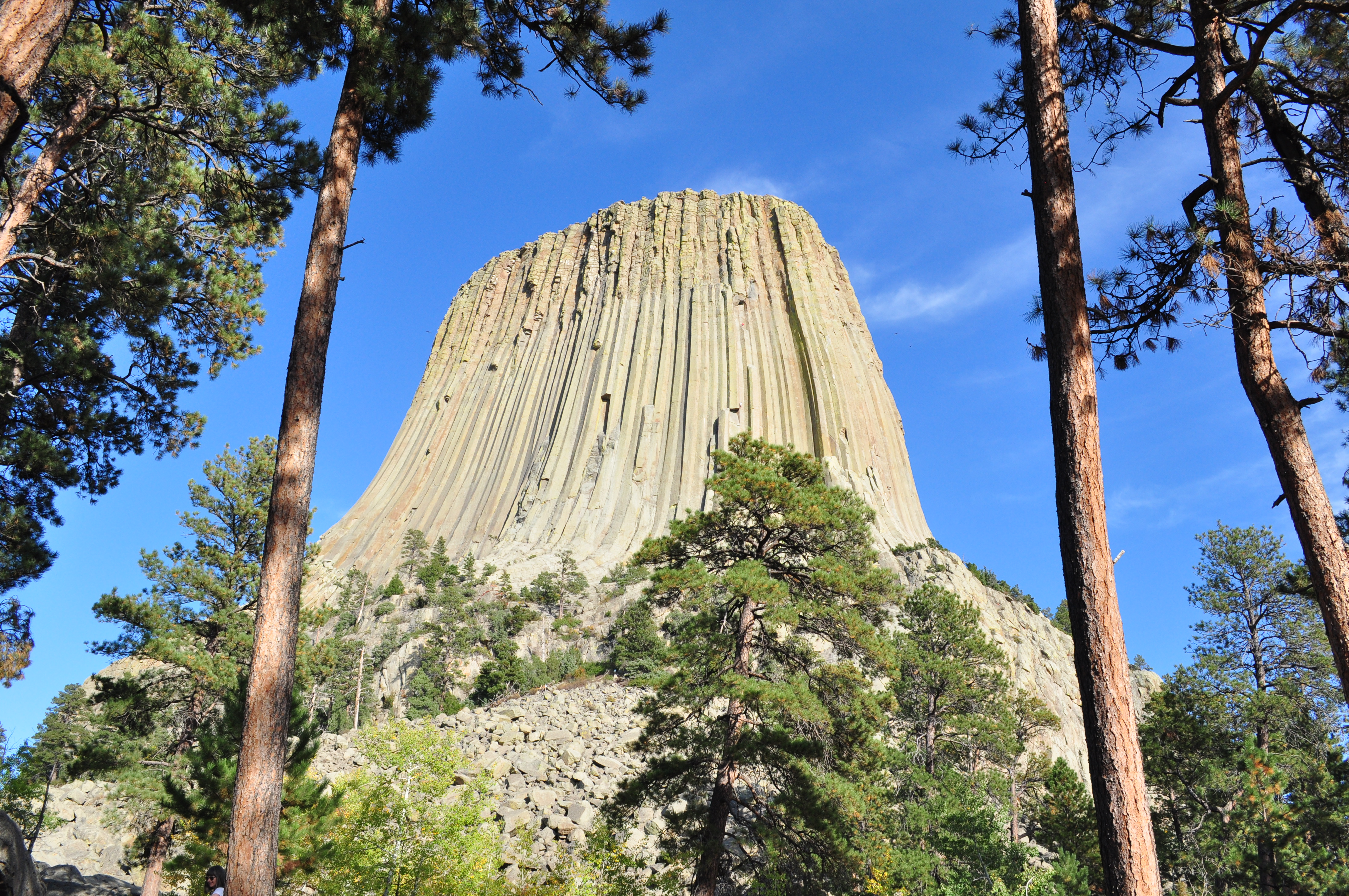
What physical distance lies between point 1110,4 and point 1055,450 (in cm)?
488

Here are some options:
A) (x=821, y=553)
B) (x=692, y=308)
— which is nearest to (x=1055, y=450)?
(x=821, y=553)

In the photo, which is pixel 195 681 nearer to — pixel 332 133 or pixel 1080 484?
pixel 332 133

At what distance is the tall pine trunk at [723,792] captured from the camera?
8.80 metres

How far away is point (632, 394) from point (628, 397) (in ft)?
0.99

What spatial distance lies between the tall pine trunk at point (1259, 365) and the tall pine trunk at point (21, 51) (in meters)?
7.22

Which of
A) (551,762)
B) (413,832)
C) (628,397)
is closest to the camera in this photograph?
(413,832)

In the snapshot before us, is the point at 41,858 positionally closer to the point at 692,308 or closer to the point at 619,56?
the point at 619,56

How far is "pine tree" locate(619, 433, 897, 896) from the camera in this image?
9.19 m

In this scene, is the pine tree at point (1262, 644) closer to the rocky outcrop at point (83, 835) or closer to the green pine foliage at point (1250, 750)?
the green pine foliage at point (1250, 750)

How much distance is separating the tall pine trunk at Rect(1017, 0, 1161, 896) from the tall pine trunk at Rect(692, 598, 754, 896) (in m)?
5.71

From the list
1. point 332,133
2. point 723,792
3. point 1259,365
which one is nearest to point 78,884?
point 723,792

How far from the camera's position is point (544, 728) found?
67.3 ft

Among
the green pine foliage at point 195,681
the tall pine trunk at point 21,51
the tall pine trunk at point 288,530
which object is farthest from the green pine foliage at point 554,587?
the tall pine trunk at point 21,51

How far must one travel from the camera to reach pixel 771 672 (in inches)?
421
